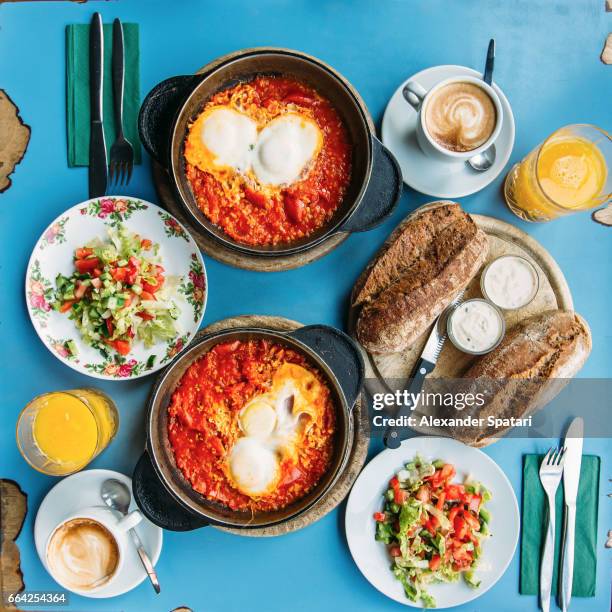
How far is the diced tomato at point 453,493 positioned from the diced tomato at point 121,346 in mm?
1708

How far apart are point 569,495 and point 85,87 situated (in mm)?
3214

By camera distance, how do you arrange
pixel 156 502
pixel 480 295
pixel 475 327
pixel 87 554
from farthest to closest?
pixel 480 295, pixel 475 327, pixel 87 554, pixel 156 502

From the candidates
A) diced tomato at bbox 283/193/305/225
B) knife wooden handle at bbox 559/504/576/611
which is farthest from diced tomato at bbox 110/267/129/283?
knife wooden handle at bbox 559/504/576/611

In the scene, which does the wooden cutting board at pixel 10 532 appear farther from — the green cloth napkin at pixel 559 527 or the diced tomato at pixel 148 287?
the green cloth napkin at pixel 559 527

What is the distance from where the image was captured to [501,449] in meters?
3.21

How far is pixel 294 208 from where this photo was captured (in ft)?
9.54

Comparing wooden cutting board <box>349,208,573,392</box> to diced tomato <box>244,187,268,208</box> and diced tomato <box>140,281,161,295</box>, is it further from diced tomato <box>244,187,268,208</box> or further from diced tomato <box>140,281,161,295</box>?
diced tomato <box>140,281,161,295</box>

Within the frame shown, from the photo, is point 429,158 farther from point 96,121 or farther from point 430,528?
point 430,528

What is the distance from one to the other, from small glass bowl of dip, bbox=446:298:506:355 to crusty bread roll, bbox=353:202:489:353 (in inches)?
3.4

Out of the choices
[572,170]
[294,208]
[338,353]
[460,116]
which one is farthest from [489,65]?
[338,353]

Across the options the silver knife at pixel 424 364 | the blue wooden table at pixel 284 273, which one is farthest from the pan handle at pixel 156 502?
the silver knife at pixel 424 364

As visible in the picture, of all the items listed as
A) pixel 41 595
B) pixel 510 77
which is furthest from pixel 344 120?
pixel 41 595

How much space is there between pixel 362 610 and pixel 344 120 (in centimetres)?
246

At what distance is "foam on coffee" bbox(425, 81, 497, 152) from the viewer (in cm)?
292
